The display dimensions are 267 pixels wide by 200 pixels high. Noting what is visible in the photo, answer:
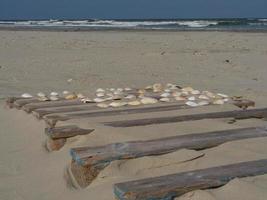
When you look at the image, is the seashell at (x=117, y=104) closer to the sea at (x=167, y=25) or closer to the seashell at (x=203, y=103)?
the seashell at (x=203, y=103)

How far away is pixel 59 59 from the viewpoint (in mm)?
13008

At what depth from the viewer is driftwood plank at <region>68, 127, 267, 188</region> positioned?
3.43 m

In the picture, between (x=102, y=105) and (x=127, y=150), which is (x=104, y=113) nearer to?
(x=102, y=105)

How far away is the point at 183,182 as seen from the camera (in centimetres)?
295

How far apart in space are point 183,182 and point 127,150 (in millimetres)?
721

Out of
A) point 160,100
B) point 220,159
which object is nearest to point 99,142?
point 220,159

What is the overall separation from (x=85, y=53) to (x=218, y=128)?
10.7m

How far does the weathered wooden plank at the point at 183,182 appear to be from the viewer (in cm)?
280

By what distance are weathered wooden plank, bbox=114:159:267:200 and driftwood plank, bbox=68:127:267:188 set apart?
538mm

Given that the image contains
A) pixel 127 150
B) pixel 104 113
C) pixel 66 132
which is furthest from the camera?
pixel 104 113

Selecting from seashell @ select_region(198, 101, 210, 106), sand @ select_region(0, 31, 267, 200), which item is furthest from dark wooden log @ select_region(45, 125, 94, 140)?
seashell @ select_region(198, 101, 210, 106)

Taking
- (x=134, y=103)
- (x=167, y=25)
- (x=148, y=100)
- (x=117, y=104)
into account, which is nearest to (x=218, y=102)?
(x=148, y=100)

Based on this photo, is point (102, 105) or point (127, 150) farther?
point (102, 105)

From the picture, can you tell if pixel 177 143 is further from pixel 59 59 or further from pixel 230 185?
pixel 59 59
